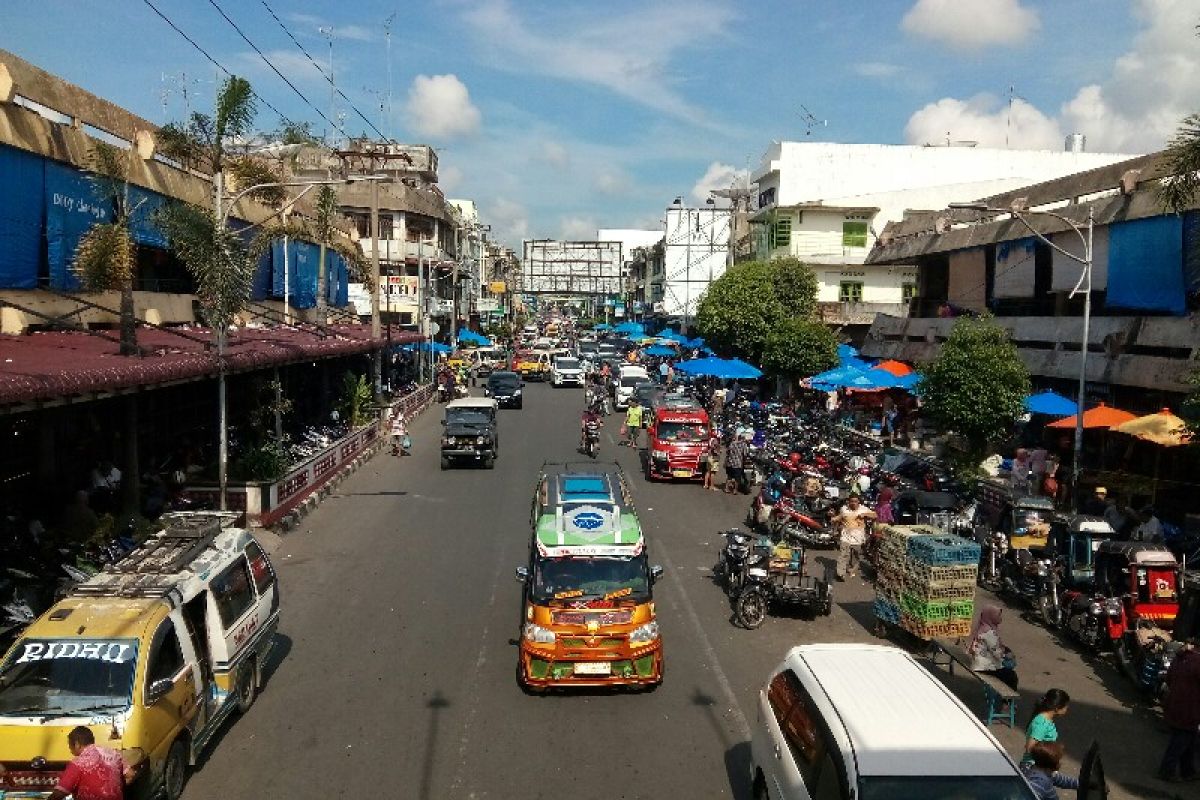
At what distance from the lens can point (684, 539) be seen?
1991 centimetres

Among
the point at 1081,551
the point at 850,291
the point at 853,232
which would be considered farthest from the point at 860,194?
the point at 1081,551

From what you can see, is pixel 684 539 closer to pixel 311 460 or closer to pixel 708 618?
pixel 708 618

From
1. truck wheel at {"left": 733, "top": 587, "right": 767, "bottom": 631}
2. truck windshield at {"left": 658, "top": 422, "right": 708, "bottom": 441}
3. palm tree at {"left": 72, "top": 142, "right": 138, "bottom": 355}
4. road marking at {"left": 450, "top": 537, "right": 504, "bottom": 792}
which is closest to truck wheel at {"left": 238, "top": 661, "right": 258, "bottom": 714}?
road marking at {"left": 450, "top": 537, "right": 504, "bottom": 792}

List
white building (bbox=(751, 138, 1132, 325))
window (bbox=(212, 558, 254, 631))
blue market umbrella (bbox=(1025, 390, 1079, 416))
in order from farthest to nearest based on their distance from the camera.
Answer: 1. white building (bbox=(751, 138, 1132, 325))
2. blue market umbrella (bbox=(1025, 390, 1079, 416))
3. window (bbox=(212, 558, 254, 631))

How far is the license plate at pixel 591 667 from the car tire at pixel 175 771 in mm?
4151

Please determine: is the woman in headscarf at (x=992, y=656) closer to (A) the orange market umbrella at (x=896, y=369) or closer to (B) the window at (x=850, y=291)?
(A) the orange market umbrella at (x=896, y=369)

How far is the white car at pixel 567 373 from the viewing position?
192 feet

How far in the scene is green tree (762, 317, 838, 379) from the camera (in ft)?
129

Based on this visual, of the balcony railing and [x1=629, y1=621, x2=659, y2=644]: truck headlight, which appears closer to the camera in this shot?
[x1=629, y1=621, x2=659, y2=644]: truck headlight

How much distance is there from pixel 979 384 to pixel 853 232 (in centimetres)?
3286

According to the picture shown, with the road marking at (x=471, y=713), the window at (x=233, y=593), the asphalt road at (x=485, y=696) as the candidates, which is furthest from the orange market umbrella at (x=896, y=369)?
the window at (x=233, y=593)

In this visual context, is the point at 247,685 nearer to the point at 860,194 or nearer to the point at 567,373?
the point at 567,373

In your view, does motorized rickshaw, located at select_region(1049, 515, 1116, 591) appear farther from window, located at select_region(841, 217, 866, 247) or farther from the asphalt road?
window, located at select_region(841, 217, 866, 247)

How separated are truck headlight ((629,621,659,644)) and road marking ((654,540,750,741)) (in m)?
1.16
